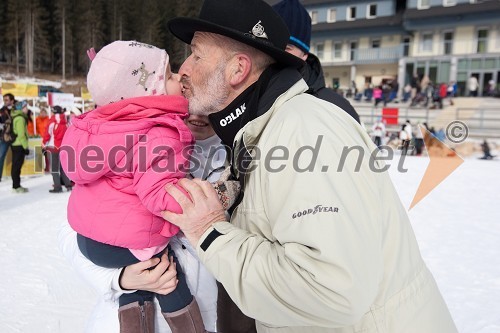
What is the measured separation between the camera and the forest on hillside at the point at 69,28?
4300cm

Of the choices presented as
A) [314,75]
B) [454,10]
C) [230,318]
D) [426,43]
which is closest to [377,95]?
[426,43]

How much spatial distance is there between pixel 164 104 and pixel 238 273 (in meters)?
0.70

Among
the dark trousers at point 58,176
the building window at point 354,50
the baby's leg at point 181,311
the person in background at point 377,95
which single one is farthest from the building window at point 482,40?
the baby's leg at point 181,311

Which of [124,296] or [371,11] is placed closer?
[124,296]

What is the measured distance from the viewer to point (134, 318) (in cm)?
147

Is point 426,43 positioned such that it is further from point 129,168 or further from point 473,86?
point 129,168

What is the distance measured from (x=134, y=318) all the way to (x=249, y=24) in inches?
44.6

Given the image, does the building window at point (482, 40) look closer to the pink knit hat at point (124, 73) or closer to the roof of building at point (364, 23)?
the roof of building at point (364, 23)

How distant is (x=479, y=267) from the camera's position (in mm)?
4516

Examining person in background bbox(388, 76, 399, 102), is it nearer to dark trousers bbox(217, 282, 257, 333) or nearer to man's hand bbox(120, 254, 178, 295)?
dark trousers bbox(217, 282, 257, 333)

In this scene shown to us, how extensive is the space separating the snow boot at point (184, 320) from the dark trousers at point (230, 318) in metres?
0.31

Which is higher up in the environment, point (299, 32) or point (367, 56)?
point (367, 56)

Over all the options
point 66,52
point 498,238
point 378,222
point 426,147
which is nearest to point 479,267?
point 498,238

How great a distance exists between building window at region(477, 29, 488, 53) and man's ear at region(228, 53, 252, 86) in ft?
108
